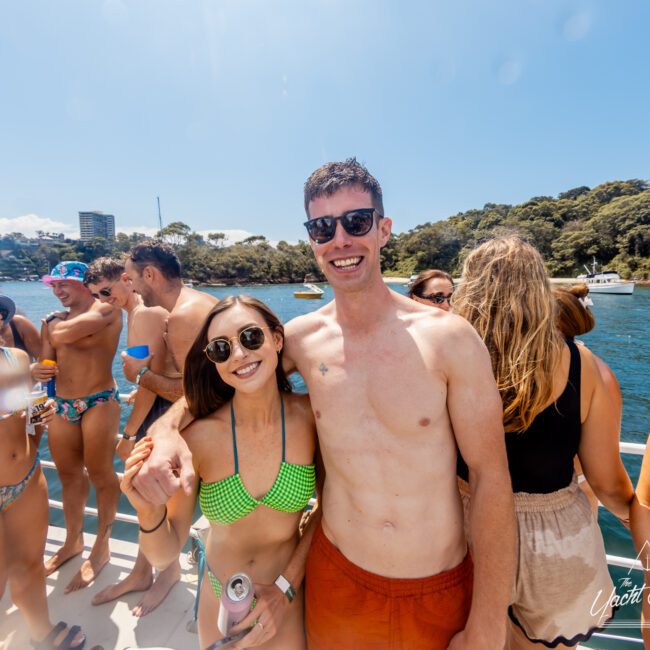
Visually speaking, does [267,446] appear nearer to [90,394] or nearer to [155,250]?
[155,250]

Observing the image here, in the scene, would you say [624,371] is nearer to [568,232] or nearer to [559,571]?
[559,571]

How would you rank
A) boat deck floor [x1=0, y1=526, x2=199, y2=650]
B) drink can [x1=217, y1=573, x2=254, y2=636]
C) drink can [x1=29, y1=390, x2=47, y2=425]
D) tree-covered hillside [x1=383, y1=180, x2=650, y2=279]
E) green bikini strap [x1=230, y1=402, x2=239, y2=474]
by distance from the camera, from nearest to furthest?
drink can [x1=217, y1=573, x2=254, y2=636] → green bikini strap [x1=230, y1=402, x2=239, y2=474] → drink can [x1=29, y1=390, x2=47, y2=425] → boat deck floor [x1=0, y1=526, x2=199, y2=650] → tree-covered hillside [x1=383, y1=180, x2=650, y2=279]

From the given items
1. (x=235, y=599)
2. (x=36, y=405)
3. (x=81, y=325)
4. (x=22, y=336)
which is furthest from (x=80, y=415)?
(x=235, y=599)

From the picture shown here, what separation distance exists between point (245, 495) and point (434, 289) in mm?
2943

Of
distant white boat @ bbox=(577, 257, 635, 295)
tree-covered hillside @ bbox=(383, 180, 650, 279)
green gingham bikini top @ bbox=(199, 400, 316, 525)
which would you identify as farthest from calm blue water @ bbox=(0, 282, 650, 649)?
tree-covered hillside @ bbox=(383, 180, 650, 279)

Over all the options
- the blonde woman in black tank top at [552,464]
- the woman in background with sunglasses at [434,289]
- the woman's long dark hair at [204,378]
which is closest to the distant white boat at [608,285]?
the woman in background with sunglasses at [434,289]

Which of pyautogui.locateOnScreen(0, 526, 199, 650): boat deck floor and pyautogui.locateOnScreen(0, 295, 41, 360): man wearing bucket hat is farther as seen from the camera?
pyautogui.locateOnScreen(0, 295, 41, 360): man wearing bucket hat

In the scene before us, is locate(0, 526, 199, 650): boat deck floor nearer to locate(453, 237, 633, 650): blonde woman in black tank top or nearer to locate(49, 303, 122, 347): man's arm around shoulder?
locate(49, 303, 122, 347): man's arm around shoulder

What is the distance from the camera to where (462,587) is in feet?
4.52

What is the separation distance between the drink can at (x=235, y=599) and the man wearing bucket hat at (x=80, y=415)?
7.80 feet

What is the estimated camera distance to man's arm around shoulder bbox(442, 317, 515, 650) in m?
1.27

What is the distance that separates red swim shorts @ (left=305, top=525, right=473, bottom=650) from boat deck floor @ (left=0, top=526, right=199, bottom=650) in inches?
57.0

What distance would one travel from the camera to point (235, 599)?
4.00 ft

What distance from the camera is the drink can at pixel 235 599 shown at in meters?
1.22
